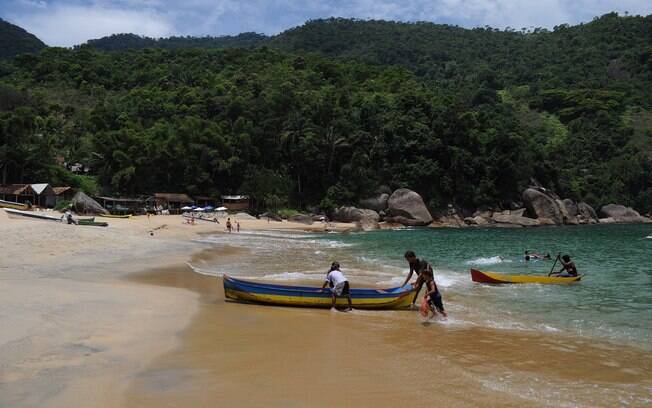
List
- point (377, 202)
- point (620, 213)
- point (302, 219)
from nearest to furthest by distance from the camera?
point (302, 219) < point (377, 202) < point (620, 213)

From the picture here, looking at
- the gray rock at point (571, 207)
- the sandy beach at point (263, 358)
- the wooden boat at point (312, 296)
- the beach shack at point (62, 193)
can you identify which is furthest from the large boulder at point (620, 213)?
the sandy beach at point (263, 358)

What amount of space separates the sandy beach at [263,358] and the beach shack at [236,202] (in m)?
53.3

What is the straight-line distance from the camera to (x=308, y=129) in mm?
75375

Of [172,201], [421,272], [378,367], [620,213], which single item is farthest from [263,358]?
[620,213]

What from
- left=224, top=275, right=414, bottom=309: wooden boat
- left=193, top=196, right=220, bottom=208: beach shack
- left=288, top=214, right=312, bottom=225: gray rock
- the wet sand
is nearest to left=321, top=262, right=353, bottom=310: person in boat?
left=224, top=275, right=414, bottom=309: wooden boat

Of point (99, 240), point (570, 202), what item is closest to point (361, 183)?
point (570, 202)

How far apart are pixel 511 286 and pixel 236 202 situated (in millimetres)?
54569

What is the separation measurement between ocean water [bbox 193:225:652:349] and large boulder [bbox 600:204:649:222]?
50.5 metres

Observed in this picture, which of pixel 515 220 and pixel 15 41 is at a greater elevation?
pixel 15 41

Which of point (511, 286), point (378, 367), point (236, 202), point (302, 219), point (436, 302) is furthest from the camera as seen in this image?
point (236, 202)

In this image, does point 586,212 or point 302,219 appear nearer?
point 302,219

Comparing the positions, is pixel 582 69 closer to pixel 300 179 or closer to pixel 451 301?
pixel 300 179

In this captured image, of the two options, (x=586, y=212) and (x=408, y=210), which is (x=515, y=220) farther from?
(x=586, y=212)

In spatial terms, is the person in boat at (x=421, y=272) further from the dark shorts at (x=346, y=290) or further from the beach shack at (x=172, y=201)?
the beach shack at (x=172, y=201)
